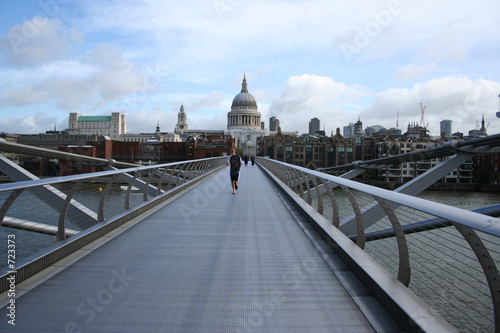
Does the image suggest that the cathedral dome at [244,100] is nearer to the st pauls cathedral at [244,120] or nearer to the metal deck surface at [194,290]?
the st pauls cathedral at [244,120]

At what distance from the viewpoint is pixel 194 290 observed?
2.91m

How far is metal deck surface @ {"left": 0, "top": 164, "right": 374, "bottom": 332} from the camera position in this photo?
236cm

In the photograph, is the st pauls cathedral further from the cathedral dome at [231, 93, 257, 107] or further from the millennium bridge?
the millennium bridge

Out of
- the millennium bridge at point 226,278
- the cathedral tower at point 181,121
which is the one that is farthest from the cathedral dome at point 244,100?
the millennium bridge at point 226,278

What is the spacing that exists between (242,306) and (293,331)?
46 cm

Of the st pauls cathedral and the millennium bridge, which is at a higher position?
the st pauls cathedral

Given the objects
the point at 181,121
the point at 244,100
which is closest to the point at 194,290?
the point at 244,100

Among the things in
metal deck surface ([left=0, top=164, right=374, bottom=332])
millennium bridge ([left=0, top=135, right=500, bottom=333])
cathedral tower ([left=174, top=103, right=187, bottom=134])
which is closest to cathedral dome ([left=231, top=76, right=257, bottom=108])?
cathedral tower ([left=174, top=103, right=187, bottom=134])

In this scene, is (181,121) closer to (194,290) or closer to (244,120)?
(244,120)

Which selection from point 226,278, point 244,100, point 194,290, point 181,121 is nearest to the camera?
point 194,290

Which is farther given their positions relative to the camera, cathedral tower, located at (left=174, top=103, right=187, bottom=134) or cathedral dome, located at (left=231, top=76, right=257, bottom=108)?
cathedral tower, located at (left=174, top=103, right=187, bottom=134)

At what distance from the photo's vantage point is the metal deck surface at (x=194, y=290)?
2.36m

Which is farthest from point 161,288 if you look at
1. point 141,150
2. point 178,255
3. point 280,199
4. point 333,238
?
point 141,150

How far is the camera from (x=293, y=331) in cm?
229
